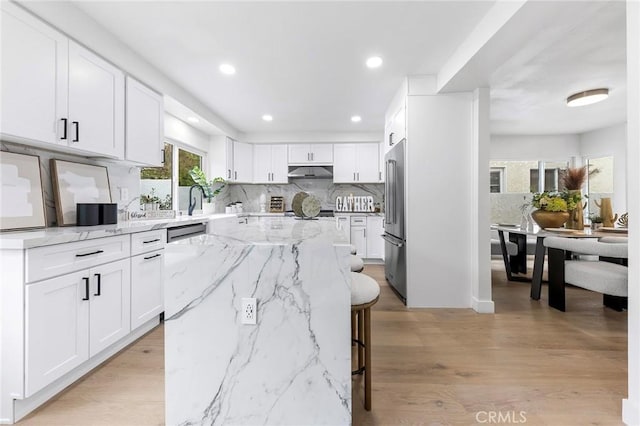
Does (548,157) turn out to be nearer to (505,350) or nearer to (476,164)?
(476,164)

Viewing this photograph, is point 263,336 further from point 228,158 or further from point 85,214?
point 228,158

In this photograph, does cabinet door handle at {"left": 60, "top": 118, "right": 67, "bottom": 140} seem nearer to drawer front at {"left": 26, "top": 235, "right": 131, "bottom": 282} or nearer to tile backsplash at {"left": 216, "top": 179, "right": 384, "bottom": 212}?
drawer front at {"left": 26, "top": 235, "right": 131, "bottom": 282}

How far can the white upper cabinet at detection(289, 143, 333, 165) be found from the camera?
5848 mm

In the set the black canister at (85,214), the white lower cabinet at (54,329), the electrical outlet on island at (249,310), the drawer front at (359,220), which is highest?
the black canister at (85,214)

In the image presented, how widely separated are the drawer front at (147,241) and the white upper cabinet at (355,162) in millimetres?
3670

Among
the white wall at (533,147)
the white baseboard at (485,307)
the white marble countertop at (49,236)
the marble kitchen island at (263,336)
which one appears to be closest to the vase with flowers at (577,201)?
the white baseboard at (485,307)

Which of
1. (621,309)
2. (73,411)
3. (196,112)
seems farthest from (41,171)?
(621,309)

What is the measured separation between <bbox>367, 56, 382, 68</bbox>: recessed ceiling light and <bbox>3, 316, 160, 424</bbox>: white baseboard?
10.2 feet

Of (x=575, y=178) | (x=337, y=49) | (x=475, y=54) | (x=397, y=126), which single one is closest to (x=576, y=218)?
(x=575, y=178)

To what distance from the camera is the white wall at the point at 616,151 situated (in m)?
5.41

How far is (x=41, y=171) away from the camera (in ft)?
7.14

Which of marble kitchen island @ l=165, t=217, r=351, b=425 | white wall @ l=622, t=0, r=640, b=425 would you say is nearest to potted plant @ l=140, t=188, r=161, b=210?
marble kitchen island @ l=165, t=217, r=351, b=425

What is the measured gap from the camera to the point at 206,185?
4727mm

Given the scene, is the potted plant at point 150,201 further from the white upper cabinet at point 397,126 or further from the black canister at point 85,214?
the white upper cabinet at point 397,126
